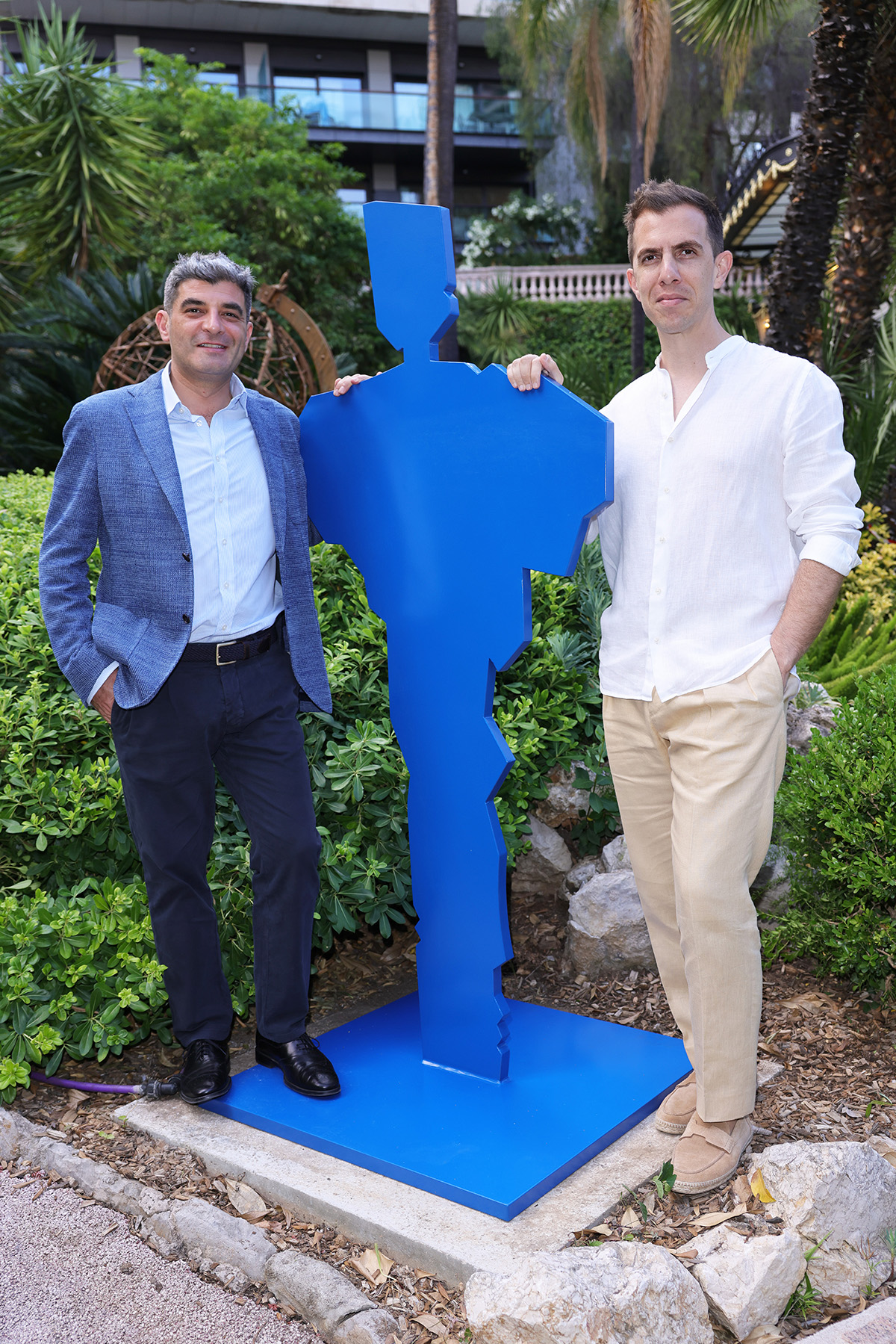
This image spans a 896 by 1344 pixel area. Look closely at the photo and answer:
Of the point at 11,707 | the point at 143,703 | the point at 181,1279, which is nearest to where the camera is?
the point at 181,1279

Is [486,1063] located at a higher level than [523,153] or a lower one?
lower

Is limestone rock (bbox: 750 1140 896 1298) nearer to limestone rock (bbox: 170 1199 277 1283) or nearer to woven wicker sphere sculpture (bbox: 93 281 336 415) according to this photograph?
limestone rock (bbox: 170 1199 277 1283)

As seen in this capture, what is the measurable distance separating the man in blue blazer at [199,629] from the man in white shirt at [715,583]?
774mm

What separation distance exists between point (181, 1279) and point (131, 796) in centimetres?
111

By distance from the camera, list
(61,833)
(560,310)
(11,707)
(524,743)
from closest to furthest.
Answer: (61,833)
(11,707)
(524,743)
(560,310)

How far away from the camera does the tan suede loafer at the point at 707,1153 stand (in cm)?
253

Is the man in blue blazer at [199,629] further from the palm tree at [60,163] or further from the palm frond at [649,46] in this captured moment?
the palm frond at [649,46]

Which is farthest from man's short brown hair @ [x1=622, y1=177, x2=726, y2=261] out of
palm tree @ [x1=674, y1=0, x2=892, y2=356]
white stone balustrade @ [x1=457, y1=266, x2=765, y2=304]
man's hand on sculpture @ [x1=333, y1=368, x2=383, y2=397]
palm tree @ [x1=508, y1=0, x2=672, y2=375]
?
white stone balustrade @ [x1=457, y1=266, x2=765, y2=304]

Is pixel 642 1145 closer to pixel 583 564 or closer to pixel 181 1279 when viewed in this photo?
pixel 181 1279

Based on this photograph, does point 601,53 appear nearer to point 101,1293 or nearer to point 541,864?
point 541,864

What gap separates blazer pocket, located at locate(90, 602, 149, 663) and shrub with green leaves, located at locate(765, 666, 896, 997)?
1.94 meters

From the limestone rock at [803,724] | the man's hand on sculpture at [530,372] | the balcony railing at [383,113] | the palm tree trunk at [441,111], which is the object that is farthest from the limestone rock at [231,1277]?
the balcony railing at [383,113]

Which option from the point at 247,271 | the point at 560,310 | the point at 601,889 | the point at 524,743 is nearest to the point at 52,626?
the point at 247,271

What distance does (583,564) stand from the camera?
14.1ft
